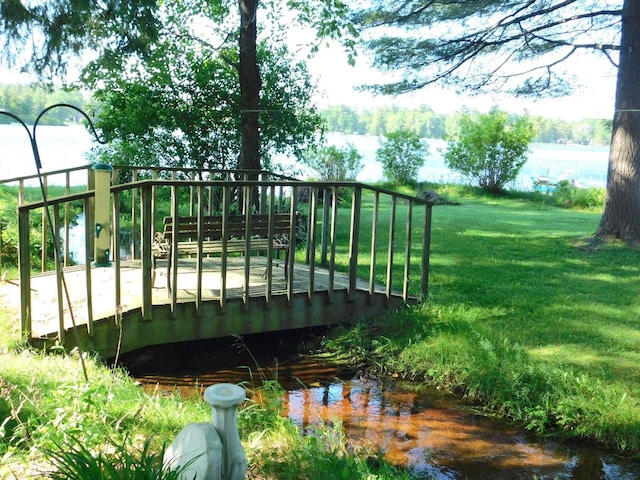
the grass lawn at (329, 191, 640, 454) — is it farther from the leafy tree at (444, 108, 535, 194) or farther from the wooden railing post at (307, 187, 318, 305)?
the leafy tree at (444, 108, 535, 194)

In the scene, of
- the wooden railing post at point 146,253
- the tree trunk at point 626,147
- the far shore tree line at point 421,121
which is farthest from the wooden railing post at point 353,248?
the far shore tree line at point 421,121

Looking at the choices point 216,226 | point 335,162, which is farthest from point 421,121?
point 216,226

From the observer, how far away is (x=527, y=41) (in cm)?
1080

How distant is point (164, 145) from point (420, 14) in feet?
15.9

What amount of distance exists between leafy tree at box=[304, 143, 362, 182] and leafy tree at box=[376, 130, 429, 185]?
93cm

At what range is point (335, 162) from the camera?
1936 centimetres

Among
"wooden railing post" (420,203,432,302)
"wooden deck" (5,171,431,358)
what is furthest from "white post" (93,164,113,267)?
"wooden railing post" (420,203,432,302)

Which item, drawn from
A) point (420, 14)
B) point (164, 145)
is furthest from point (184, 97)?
point (420, 14)

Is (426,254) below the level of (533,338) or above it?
above

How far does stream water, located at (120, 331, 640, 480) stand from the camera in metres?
3.88

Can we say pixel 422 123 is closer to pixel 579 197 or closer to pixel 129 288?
pixel 579 197

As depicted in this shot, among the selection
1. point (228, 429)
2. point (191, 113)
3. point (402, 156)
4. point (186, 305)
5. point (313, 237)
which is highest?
point (191, 113)

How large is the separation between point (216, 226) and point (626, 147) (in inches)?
255

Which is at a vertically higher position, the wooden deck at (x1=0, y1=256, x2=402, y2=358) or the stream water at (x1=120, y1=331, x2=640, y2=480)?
the wooden deck at (x1=0, y1=256, x2=402, y2=358)
